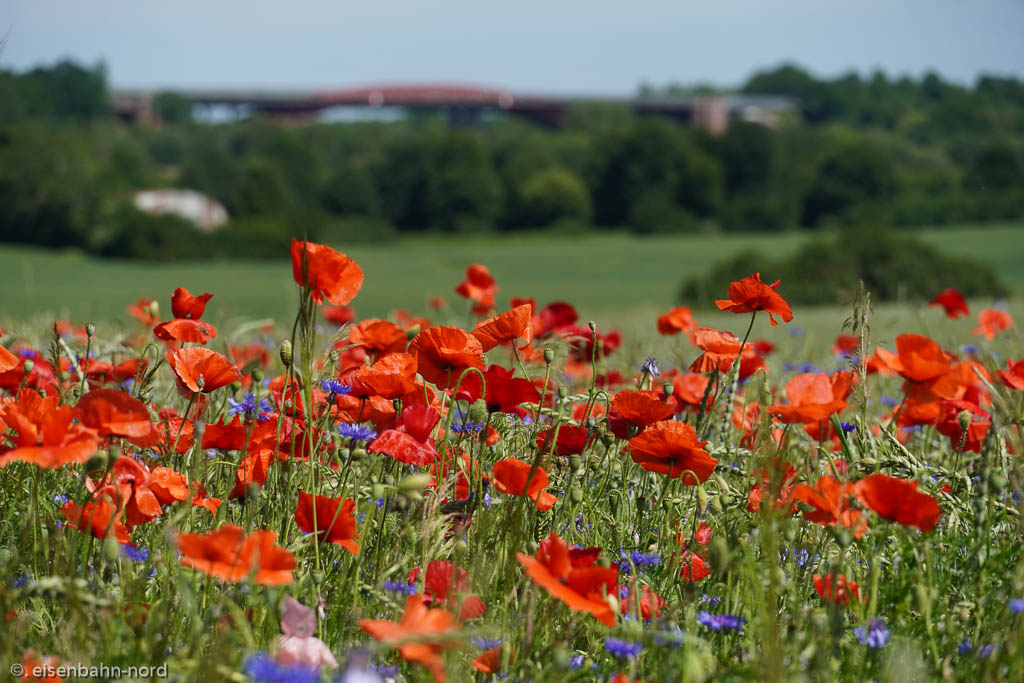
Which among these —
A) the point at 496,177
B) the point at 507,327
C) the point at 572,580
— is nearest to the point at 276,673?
the point at 572,580

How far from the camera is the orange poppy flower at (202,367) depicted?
1519 mm

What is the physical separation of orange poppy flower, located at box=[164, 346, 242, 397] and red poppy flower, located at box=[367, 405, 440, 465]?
27 centimetres

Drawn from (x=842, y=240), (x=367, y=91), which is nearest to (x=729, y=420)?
(x=842, y=240)

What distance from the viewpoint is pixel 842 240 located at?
20641 mm

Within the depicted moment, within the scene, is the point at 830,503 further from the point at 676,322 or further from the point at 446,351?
the point at 676,322

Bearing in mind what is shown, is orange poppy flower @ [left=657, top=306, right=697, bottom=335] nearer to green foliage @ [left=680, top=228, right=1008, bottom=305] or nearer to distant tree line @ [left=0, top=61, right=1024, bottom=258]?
green foliage @ [left=680, top=228, right=1008, bottom=305]

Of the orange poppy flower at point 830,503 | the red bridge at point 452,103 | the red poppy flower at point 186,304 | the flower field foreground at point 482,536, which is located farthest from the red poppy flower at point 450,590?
the red bridge at point 452,103

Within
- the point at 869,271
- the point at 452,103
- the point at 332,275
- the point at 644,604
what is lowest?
the point at 869,271

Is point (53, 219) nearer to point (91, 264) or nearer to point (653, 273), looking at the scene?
point (91, 264)

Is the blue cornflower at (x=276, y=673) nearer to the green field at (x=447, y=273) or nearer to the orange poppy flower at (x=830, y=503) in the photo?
the orange poppy flower at (x=830, y=503)

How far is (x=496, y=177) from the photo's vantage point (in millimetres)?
73312

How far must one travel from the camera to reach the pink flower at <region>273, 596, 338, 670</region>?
1034 mm

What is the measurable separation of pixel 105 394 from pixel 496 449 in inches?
31.0

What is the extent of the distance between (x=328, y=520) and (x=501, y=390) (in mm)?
446
